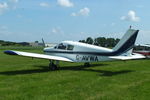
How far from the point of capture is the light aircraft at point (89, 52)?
15.9 m

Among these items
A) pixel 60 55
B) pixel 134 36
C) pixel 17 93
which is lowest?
pixel 17 93

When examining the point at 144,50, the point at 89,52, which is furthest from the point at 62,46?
the point at 144,50

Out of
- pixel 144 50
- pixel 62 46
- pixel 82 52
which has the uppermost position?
pixel 62 46

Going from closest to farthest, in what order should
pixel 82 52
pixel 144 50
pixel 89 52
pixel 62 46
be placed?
1. pixel 89 52
2. pixel 82 52
3. pixel 62 46
4. pixel 144 50

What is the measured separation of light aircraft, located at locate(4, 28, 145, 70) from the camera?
15.9 metres

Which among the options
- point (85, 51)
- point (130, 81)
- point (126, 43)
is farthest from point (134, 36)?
point (130, 81)

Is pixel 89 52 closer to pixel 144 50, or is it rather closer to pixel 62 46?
pixel 62 46

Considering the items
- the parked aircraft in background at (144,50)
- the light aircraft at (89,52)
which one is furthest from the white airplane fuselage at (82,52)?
the parked aircraft in background at (144,50)

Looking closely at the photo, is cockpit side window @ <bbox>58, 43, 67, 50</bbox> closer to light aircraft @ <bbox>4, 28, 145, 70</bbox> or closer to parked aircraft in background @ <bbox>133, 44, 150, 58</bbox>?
light aircraft @ <bbox>4, 28, 145, 70</bbox>

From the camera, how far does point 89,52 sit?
1667cm

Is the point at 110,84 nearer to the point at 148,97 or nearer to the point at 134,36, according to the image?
the point at 148,97

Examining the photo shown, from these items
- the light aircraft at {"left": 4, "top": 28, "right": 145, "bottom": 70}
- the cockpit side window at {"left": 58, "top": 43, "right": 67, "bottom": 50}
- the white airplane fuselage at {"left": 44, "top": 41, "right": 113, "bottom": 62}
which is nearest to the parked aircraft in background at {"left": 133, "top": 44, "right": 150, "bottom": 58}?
the light aircraft at {"left": 4, "top": 28, "right": 145, "bottom": 70}

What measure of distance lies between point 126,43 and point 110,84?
20.1 feet

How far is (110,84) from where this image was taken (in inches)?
418
